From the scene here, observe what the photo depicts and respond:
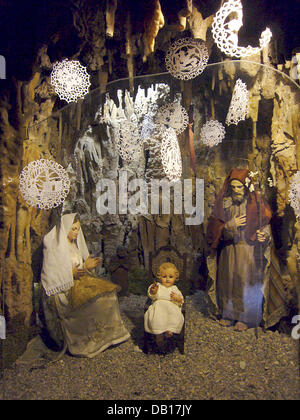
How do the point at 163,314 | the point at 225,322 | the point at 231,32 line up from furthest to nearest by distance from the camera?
the point at 225,322 → the point at 163,314 → the point at 231,32

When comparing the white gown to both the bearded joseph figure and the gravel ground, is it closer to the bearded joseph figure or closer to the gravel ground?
the gravel ground

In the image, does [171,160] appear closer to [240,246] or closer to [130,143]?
[130,143]

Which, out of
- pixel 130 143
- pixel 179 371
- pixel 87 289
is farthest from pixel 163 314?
pixel 130 143

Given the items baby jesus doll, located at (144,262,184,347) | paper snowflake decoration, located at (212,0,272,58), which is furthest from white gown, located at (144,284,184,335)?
paper snowflake decoration, located at (212,0,272,58)

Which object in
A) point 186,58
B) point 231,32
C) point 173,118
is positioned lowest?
point 173,118

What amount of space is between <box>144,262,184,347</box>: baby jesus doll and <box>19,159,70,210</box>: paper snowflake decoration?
0.85 metres

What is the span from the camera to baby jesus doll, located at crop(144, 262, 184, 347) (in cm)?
243

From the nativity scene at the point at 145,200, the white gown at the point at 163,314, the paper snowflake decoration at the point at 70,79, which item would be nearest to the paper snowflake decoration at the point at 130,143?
the nativity scene at the point at 145,200

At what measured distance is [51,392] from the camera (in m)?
2.34

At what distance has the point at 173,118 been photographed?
2.54 meters

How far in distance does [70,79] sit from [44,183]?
2.38 feet
